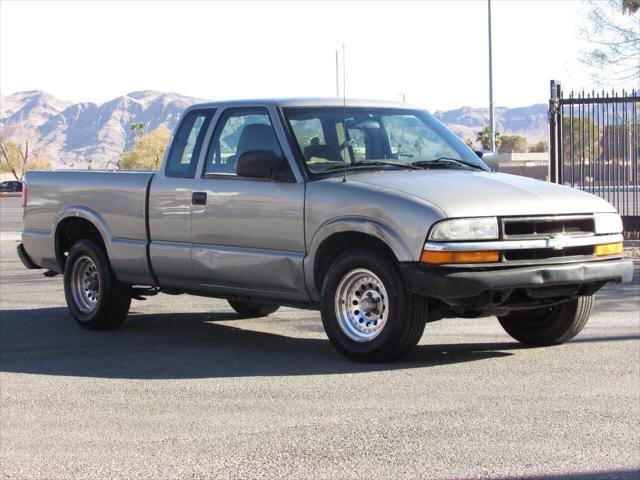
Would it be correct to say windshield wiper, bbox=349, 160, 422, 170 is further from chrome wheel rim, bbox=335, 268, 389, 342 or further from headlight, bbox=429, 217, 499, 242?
headlight, bbox=429, 217, 499, 242

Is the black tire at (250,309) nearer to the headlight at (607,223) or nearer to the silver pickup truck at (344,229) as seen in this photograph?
the silver pickup truck at (344,229)

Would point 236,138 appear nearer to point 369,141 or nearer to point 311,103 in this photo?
point 311,103

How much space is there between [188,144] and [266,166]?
1390mm

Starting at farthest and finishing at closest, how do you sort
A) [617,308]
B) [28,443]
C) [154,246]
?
[617,308] < [154,246] < [28,443]

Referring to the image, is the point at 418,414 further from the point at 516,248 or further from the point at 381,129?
the point at 381,129

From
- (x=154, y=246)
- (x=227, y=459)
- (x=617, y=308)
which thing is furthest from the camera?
(x=617, y=308)

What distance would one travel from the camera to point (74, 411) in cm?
728

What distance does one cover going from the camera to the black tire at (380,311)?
8.21 metres

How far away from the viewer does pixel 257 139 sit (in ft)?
31.6

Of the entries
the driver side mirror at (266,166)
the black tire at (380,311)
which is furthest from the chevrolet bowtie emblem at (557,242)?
the driver side mirror at (266,166)

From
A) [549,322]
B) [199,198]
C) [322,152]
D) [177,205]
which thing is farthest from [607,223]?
[177,205]

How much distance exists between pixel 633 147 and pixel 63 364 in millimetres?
14941

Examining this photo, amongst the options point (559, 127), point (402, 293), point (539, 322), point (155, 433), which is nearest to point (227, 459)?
point (155, 433)

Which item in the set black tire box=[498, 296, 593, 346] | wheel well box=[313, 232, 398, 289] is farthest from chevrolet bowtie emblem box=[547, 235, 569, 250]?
wheel well box=[313, 232, 398, 289]
